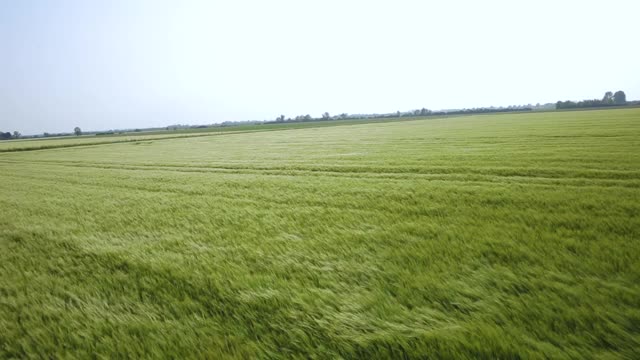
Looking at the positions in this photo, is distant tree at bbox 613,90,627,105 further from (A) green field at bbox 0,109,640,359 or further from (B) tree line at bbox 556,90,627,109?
(A) green field at bbox 0,109,640,359

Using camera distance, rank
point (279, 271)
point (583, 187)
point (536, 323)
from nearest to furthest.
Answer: point (536, 323)
point (279, 271)
point (583, 187)

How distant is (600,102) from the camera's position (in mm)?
165125

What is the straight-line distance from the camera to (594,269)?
14.0 feet

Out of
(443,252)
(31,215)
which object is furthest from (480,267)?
(31,215)

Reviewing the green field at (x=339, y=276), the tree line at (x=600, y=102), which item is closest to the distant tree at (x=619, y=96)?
the tree line at (x=600, y=102)

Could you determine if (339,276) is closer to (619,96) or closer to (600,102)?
(600,102)

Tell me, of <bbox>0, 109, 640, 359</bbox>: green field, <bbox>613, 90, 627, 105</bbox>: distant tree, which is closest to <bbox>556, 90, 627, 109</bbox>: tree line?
<bbox>613, 90, 627, 105</bbox>: distant tree

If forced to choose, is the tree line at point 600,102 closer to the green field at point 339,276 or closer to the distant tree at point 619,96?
the distant tree at point 619,96

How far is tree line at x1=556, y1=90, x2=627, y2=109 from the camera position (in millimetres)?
158100

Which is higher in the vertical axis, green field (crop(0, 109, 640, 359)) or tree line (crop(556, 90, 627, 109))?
tree line (crop(556, 90, 627, 109))

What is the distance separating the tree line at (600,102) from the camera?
15810cm

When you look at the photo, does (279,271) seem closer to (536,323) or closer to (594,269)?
(536,323)

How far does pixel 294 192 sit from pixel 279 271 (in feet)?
21.3

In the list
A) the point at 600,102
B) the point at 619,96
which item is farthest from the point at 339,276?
the point at 619,96
